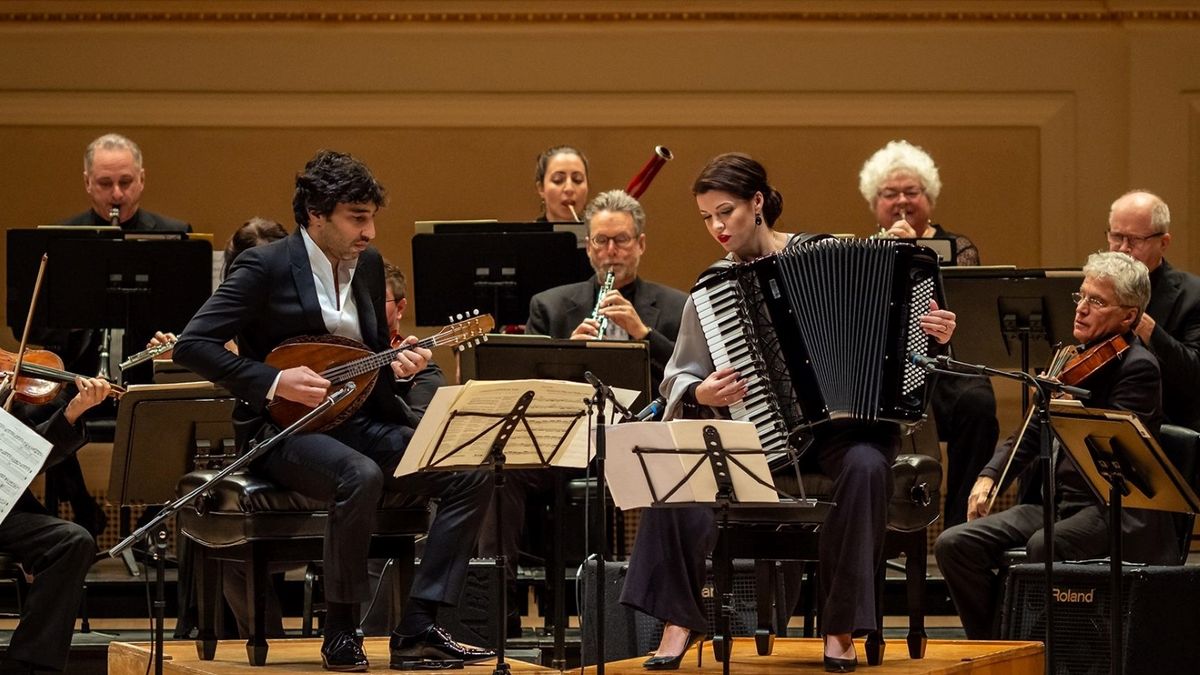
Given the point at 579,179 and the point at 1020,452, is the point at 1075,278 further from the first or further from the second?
the point at 579,179

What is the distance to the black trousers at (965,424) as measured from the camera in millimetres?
6102

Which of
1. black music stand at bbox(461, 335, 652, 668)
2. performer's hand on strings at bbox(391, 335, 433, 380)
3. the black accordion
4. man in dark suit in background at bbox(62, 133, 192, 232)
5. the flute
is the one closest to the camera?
the black accordion

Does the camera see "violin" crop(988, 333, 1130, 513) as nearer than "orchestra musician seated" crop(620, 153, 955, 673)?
No

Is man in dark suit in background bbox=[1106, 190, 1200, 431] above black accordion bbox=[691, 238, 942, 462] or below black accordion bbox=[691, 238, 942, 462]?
above

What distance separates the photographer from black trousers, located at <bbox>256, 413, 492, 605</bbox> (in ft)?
13.8

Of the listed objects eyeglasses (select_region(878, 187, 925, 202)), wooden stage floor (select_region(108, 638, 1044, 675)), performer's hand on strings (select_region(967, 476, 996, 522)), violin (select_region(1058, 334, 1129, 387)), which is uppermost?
eyeglasses (select_region(878, 187, 925, 202))

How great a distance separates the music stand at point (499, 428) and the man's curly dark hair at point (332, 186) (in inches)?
27.0

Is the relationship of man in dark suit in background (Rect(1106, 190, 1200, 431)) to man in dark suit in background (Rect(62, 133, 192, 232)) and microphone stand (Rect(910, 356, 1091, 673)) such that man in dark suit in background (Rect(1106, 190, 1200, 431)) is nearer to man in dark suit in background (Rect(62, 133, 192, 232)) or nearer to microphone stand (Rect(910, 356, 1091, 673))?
microphone stand (Rect(910, 356, 1091, 673))

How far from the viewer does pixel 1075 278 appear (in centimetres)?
550

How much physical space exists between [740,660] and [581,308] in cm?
175

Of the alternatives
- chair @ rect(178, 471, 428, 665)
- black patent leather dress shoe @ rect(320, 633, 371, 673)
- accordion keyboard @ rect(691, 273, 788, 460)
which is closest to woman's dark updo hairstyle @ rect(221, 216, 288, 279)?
chair @ rect(178, 471, 428, 665)

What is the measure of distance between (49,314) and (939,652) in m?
3.02

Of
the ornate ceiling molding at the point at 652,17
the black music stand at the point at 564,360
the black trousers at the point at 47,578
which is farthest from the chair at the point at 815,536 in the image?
the ornate ceiling molding at the point at 652,17

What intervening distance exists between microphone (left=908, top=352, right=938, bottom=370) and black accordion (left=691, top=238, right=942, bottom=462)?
0.11 feet
